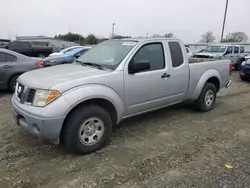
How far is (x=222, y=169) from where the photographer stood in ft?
11.1

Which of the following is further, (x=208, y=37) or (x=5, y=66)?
(x=208, y=37)

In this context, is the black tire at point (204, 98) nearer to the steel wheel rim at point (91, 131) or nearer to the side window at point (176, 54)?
the side window at point (176, 54)

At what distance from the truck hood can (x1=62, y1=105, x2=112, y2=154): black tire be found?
478 millimetres

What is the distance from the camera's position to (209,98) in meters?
6.01

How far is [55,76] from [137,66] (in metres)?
1.34

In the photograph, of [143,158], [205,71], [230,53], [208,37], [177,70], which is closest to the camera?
[143,158]

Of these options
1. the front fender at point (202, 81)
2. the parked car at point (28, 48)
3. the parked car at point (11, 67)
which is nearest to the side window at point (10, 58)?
the parked car at point (11, 67)

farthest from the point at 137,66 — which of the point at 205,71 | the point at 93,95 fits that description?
the point at 205,71

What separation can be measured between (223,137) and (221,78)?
220cm

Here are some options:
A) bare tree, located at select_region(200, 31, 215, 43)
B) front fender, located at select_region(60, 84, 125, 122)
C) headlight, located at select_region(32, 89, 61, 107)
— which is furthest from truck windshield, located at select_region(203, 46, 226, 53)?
bare tree, located at select_region(200, 31, 215, 43)

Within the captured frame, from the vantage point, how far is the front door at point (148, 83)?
13.8 feet

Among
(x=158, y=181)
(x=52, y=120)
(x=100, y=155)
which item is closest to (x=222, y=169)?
(x=158, y=181)

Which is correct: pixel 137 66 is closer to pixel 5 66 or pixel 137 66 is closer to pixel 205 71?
pixel 205 71

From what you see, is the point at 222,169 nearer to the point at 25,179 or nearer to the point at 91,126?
the point at 91,126
